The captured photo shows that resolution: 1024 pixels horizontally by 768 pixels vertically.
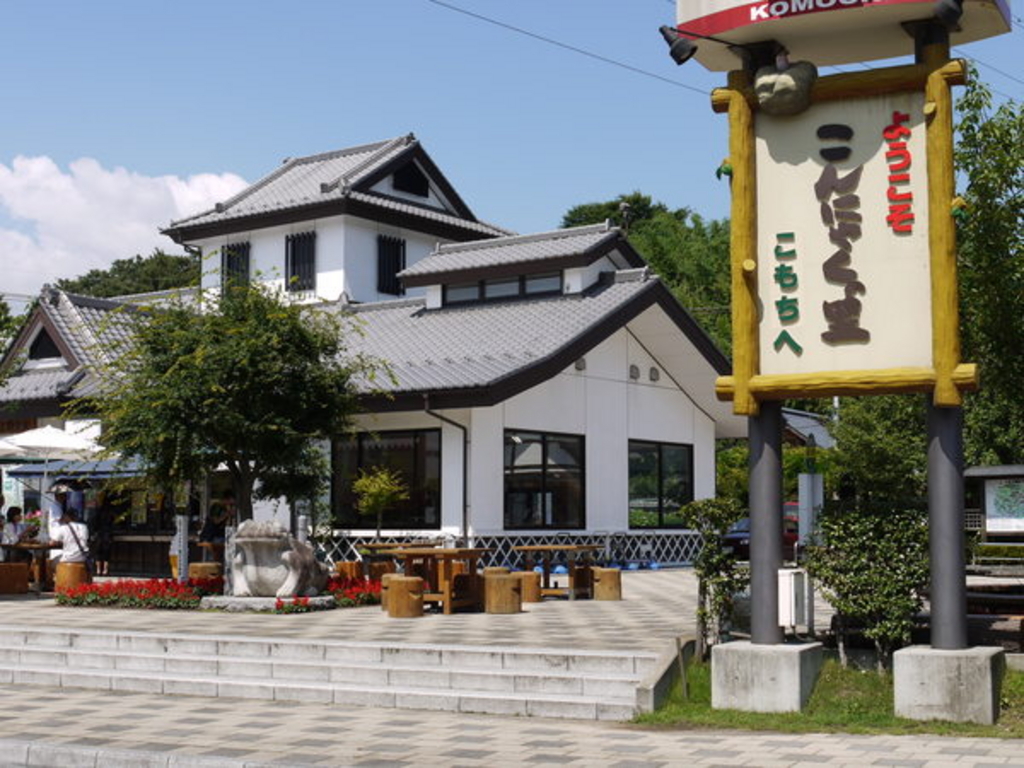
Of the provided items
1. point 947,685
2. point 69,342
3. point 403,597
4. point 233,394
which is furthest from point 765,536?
point 69,342

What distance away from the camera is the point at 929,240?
9.88 m

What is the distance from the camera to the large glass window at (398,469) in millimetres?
24156

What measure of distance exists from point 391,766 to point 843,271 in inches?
202

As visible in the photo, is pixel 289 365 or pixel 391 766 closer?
pixel 391 766

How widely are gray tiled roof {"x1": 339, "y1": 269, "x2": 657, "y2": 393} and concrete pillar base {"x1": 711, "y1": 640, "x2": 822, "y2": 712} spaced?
41.3 feet

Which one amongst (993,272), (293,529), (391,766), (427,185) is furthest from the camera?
(427,185)

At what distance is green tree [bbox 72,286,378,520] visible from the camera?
58.0ft

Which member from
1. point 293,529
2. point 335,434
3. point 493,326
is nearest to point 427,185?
point 493,326

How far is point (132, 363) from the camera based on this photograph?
1889 centimetres

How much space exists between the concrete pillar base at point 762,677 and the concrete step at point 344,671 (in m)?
0.70

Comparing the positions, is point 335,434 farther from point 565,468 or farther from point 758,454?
point 758,454

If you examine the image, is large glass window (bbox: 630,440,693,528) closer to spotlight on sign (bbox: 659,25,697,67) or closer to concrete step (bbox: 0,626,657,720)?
concrete step (bbox: 0,626,657,720)

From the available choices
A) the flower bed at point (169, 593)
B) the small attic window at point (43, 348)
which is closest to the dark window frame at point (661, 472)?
the flower bed at point (169, 593)

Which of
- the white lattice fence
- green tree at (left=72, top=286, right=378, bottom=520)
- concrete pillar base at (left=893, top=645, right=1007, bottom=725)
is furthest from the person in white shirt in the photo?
concrete pillar base at (left=893, top=645, right=1007, bottom=725)
